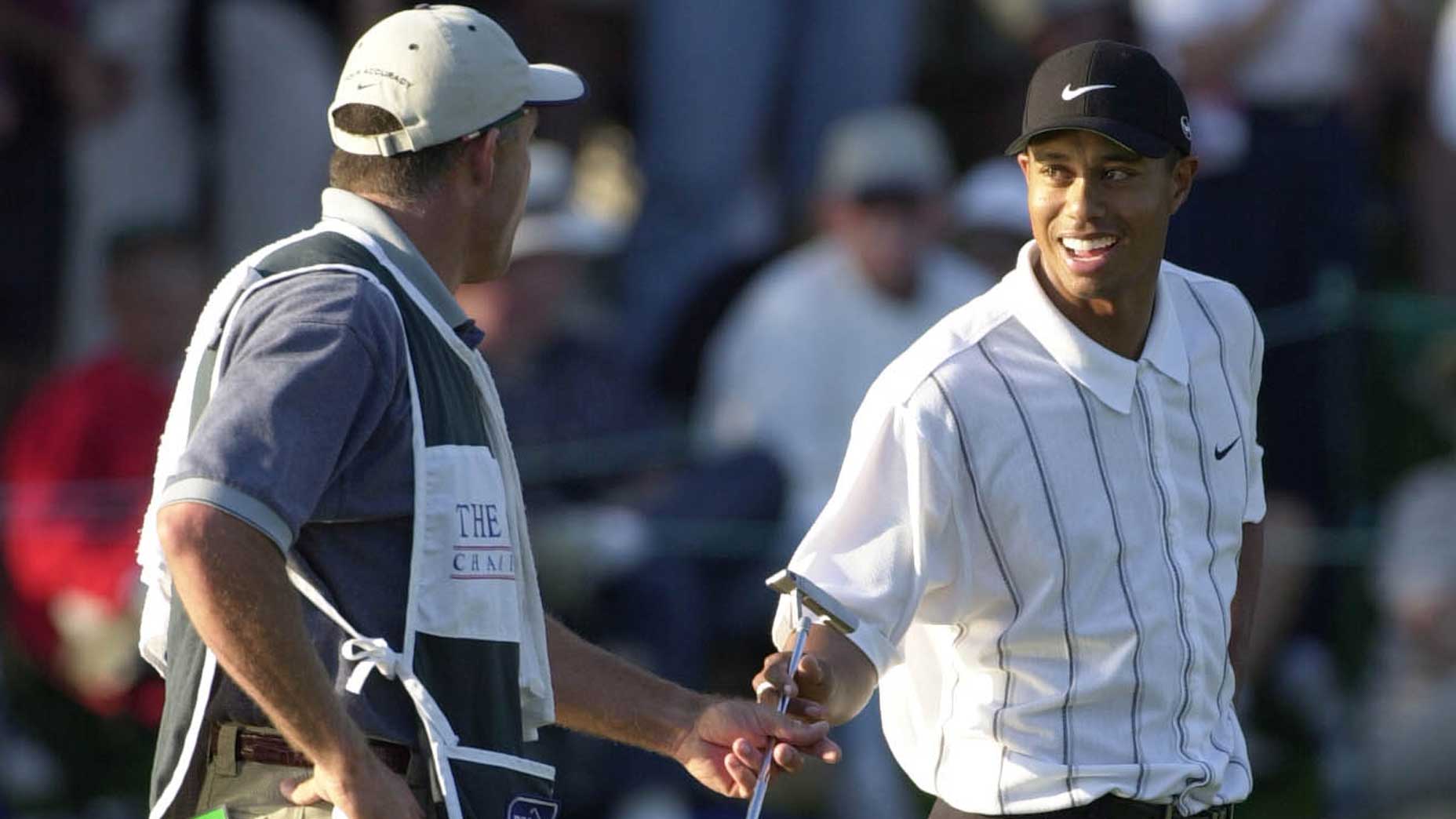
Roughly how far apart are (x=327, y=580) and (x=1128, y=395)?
142 centimetres

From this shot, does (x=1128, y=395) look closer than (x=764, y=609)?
Yes

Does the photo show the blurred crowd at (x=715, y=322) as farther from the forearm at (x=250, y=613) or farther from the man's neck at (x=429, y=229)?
the forearm at (x=250, y=613)

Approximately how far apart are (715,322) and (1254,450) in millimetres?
4328

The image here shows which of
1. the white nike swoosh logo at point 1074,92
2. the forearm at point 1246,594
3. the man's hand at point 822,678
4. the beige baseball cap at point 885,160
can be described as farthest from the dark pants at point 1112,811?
the beige baseball cap at point 885,160

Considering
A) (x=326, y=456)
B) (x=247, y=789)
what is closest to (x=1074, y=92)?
(x=326, y=456)

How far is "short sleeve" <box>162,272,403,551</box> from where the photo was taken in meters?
3.56

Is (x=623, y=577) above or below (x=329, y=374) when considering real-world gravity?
below

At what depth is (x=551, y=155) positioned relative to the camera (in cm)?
866

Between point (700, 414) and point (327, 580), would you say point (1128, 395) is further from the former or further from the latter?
point (700, 414)

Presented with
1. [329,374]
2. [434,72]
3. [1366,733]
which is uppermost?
[434,72]

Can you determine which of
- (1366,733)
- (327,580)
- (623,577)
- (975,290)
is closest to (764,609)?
(623,577)

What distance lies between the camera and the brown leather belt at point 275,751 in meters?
3.76

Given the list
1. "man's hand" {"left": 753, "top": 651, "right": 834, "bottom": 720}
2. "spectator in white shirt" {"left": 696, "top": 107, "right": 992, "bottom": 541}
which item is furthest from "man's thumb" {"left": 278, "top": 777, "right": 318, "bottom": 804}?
"spectator in white shirt" {"left": 696, "top": 107, "right": 992, "bottom": 541}

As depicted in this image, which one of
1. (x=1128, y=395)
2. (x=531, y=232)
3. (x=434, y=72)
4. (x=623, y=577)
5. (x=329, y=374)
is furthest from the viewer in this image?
(x=531, y=232)
